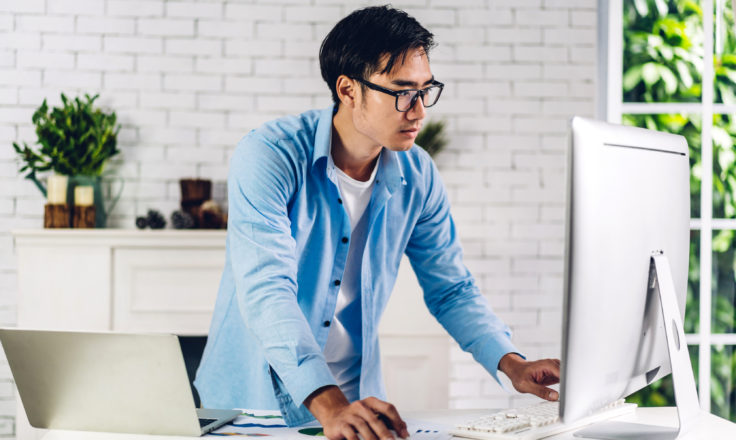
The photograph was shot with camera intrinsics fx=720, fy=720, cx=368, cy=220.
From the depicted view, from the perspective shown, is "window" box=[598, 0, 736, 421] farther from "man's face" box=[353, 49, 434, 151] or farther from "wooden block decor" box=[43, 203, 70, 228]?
"wooden block decor" box=[43, 203, 70, 228]

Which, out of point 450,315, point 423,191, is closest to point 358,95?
point 423,191

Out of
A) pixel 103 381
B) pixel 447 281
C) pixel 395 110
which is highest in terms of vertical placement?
pixel 395 110

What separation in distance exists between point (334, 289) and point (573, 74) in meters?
2.39

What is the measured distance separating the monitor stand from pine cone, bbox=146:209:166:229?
237cm

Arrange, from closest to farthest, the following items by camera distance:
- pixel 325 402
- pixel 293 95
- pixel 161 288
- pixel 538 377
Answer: pixel 325 402 → pixel 538 377 → pixel 161 288 → pixel 293 95

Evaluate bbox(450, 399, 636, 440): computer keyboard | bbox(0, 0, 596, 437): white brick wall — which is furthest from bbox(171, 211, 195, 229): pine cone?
bbox(450, 399, 636, 440): computer keyboard

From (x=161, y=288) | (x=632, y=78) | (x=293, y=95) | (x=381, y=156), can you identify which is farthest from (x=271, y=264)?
(x=632, y=78)

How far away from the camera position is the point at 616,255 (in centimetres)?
110

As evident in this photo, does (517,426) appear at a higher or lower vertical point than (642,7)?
lower

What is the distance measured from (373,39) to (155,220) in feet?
6.32

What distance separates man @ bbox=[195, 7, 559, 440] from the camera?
1.47m

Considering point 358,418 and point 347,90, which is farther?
point 347,90

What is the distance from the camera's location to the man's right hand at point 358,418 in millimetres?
1104

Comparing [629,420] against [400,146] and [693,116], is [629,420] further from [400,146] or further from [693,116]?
[693,116]
